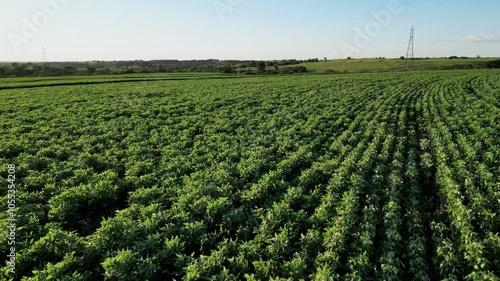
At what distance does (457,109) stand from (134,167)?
1030 inches

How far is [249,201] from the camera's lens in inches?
401

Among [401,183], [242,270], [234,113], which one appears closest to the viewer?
[242,270]

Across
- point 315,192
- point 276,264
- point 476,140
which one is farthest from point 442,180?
point 276,264

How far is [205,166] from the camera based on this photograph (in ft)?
43.5

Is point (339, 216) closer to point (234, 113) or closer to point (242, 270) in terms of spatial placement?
point (242, 270)

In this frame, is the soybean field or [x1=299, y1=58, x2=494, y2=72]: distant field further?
[x1=299, y1=58, x2=494, y2=72]: distant field

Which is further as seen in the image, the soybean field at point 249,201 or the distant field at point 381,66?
the distant field at point 381,66

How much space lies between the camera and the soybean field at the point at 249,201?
7.10 m

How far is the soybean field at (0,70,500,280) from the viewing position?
7.10 meters

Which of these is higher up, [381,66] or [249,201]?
[381,66]

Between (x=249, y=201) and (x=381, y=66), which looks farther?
(x=381, y=66)

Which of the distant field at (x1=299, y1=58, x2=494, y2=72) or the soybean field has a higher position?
the distant field at (x1=299, y1=58, x2=494, y2=72)

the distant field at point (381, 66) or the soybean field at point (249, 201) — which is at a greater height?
the distant field at point (381, 66)

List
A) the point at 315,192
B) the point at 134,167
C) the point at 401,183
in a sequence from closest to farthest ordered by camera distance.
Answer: the point at 315,192 → the point at 401,183 → the point at 134,167
